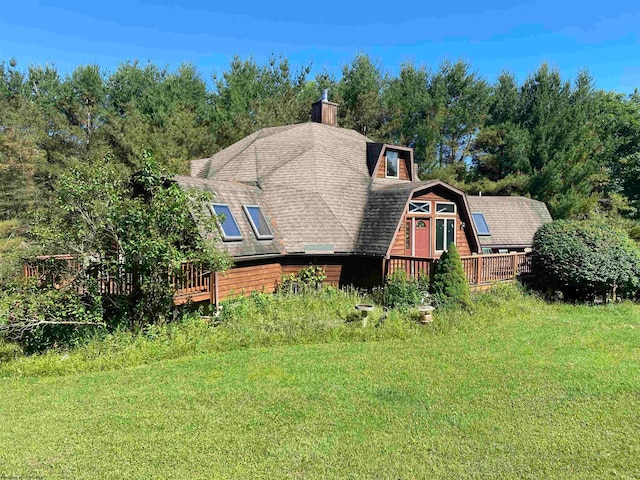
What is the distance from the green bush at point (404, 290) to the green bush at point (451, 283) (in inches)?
17.0

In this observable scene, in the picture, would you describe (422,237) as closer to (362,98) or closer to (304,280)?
(304,280)

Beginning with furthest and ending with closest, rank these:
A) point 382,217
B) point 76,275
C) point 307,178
A: 1. point 307,178
2. point 382,217
3. point 76,275

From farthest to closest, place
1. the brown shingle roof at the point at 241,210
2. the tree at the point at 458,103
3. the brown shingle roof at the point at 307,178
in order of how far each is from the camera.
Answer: the tree at the point at 458,103, the brown shingle roof at the point at 307,178, the brown shingle roof at the point at 241,210

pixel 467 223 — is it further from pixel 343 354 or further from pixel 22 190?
pixel 22 190

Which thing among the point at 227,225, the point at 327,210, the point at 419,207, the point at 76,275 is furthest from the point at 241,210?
the point at 419,207

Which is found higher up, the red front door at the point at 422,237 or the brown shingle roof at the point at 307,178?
the brown shingle roof at the point at 307,178

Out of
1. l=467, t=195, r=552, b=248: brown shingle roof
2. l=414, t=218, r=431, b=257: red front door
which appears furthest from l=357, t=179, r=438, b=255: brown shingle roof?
l=467, t=195, r=552, b=248: brown shingle roof

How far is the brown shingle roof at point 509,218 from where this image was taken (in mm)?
19239

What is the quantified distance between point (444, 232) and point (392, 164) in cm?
405

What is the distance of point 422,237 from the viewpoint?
15.1 m

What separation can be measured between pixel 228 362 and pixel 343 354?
2332 mm

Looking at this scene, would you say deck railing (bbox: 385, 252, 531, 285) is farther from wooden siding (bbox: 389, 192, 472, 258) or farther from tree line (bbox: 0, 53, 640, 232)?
tree line (bbox: 0, 53, 640, 232)

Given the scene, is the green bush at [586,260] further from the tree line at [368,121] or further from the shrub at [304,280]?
the tree line at [368,121]

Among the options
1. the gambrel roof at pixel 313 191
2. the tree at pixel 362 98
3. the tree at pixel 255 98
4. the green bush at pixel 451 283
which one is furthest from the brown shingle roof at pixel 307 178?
the tree at pixel 362 98
